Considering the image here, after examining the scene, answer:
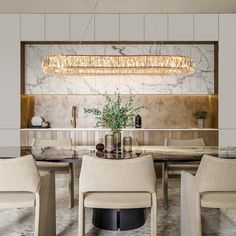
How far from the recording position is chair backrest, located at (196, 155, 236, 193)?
7.59 feet

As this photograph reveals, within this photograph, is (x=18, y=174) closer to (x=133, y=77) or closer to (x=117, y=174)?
(x=117, y=174)

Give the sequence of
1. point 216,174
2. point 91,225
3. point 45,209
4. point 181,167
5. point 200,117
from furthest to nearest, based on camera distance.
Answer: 1. point 200,117
2. point 181,167
3. point 91,225
4. point 45,209
5. point 216,174

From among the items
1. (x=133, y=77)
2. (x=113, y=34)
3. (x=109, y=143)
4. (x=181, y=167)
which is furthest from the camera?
(x=133, y=77)

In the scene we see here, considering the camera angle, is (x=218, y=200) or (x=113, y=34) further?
(x=113, y=34)

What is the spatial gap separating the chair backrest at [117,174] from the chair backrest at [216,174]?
36cm

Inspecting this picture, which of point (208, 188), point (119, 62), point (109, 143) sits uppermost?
point (119, 62)

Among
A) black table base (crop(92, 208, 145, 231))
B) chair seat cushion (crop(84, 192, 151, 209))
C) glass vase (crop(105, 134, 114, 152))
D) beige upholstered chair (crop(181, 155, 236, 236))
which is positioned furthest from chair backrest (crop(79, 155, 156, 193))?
glass vase (crop(105, 134, 114, 152))

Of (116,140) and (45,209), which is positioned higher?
(116,140)

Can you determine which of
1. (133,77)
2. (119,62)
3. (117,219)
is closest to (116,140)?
(117,219)

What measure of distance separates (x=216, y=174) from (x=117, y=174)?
661mm

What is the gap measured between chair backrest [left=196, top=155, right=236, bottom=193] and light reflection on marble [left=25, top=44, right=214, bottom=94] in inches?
139

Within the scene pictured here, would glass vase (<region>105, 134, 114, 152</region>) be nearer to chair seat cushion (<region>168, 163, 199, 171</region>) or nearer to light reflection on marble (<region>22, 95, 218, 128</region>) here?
chair seat cushion (<region>168, 163, 199, 171</region>)

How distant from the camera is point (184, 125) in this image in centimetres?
614

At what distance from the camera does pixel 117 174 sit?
2.37 meters
